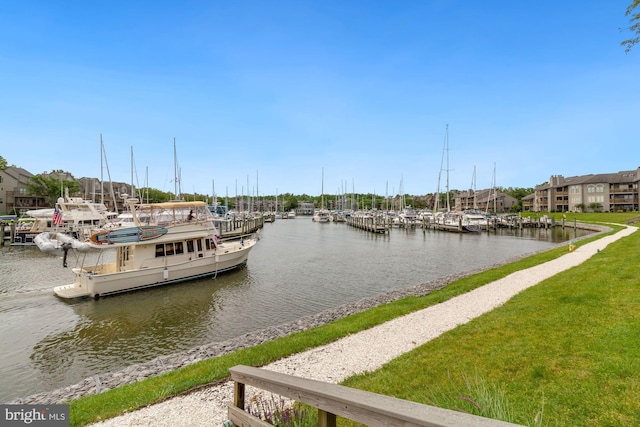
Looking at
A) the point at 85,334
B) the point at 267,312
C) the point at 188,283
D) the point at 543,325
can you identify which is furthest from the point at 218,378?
the point at 188,283

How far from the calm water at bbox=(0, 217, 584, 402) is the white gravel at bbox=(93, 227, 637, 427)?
7098 millimetres

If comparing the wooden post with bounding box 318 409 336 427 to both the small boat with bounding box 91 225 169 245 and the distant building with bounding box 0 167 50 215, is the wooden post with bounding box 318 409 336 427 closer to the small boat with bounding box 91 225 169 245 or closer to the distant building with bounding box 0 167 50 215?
the small boat with bounding box 91 225 169 245

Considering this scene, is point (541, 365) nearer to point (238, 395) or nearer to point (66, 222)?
Result: point (238, 395)

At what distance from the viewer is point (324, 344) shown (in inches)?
421

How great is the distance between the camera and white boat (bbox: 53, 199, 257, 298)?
21.6 metres

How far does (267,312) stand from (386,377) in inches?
483

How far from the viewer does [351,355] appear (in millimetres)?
9539

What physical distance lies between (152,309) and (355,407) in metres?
20.3

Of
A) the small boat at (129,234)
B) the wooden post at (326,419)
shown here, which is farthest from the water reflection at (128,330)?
the wooden post at (326,419)

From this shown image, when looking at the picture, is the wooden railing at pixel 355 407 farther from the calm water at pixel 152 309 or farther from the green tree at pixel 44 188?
the green tree at pixel 44 188

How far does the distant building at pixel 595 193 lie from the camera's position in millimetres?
86000

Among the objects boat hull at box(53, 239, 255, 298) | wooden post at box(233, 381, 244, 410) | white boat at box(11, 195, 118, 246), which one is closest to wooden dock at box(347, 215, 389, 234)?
boat hull at box(53, 239, 255, 298)

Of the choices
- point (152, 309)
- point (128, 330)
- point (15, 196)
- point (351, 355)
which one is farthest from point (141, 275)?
point (15, 196)

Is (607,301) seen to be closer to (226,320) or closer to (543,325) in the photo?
(543,325)
